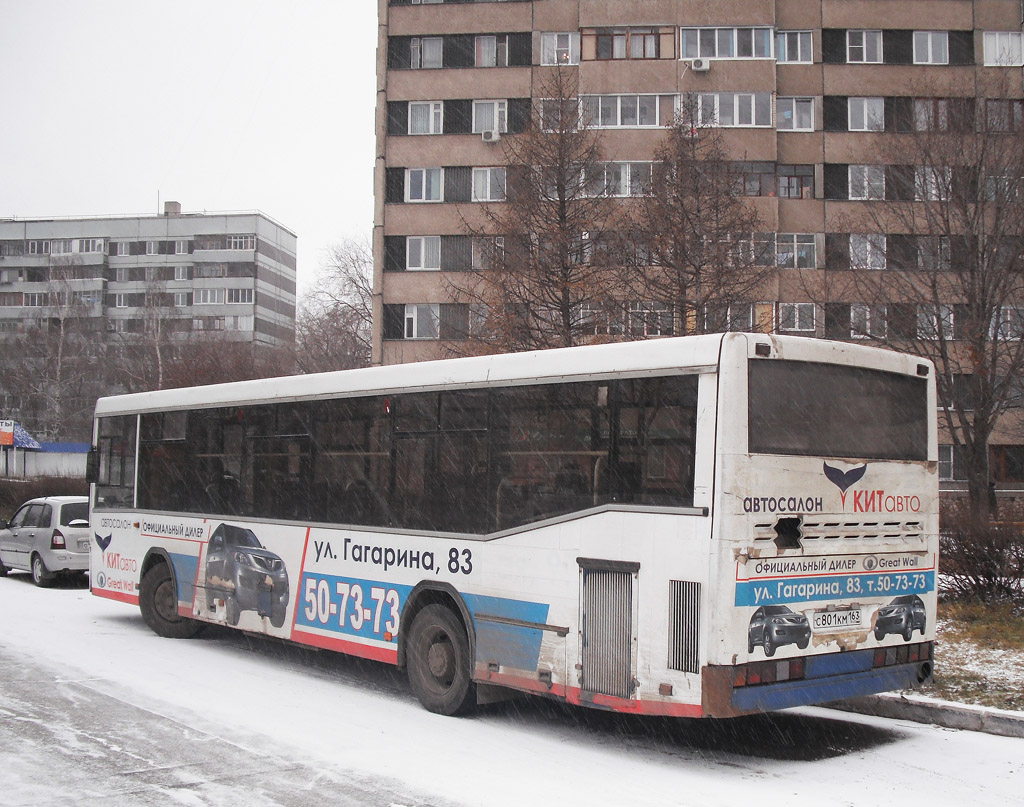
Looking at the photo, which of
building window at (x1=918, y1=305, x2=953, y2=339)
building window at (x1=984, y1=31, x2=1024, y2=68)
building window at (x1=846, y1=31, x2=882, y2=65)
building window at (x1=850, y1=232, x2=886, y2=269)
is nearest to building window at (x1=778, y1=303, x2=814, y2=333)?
building window at (x1=850, y1=232, x2=886, y2=269)

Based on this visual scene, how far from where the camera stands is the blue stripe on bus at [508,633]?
27.3ft

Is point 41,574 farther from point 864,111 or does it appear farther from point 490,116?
point 864,111

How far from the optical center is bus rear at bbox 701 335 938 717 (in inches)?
280

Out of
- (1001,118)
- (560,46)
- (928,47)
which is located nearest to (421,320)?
(560,46)

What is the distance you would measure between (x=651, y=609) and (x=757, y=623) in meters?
0.72

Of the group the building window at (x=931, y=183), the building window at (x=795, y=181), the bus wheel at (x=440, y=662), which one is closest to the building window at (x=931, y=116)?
the building window at (x=931, y=183)

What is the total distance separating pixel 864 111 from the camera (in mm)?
44406

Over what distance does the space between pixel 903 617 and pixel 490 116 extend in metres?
39.3

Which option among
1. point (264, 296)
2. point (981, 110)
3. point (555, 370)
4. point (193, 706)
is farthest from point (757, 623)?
point (264, 296)

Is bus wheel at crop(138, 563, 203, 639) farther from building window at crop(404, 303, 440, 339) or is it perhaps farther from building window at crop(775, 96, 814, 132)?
building window at crop(775, 96, 814, 132)

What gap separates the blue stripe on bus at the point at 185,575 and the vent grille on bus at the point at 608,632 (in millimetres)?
6573

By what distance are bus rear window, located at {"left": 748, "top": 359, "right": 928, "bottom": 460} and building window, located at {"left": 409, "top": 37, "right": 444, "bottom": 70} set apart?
132 ft

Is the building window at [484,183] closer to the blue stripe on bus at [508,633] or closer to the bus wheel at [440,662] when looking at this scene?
the bus wheel at [440,662]

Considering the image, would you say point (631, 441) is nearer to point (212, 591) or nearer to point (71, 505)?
point (212, 591)
